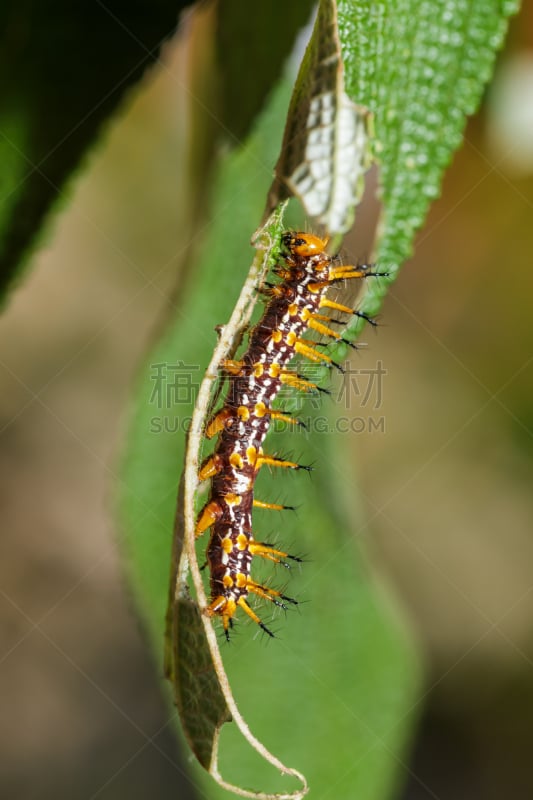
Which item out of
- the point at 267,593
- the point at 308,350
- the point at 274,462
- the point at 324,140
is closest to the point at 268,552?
the point at 267,593

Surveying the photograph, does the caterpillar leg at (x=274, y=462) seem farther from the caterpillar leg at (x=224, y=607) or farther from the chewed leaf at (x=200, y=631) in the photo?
the chewed leaf at (x=200, y=631)

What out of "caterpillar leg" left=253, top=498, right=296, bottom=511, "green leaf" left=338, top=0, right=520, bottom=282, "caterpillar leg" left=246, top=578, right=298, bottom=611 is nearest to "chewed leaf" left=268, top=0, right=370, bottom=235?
"green leaf" left=338, top=0, right=520, bottom=282

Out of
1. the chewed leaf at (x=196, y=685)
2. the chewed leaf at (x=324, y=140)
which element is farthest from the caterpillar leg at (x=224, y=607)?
the chewed leaf at (x=324, y=140)

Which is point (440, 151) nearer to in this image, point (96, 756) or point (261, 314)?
point (261, 314)

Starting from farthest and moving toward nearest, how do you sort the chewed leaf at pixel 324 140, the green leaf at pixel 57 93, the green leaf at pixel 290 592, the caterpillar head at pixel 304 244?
the caterpillar head at pixel 304 244, the green leaf at pixel 290 592, the green leaf at pixel 57 93, the chewed leaf at pixel 324 140

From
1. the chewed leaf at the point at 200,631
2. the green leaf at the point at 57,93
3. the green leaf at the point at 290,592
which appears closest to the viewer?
the chewed leaf at the point at 200,631

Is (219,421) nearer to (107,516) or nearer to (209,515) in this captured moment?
(209,515)

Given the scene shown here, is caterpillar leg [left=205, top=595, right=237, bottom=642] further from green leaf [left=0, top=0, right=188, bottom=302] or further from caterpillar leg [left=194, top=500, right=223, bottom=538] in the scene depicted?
green leaf [left=0, top=0, right=188, bottom=302]
